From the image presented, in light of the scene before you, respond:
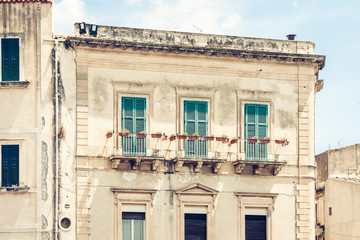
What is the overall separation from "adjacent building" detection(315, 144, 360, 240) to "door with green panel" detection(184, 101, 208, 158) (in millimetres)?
9752

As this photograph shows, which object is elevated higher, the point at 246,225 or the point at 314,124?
the point at 314,124

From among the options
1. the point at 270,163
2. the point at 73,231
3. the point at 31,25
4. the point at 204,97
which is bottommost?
the point at 73,231

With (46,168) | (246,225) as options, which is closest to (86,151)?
(46,168)

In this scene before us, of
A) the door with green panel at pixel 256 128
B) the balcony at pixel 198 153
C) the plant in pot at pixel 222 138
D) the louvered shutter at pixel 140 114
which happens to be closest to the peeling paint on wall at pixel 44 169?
the balcony at pixel 198 153

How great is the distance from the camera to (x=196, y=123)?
143ft

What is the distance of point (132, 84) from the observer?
1686 inches

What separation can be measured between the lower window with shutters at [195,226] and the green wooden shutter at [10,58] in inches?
356

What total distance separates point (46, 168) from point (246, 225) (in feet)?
28.2

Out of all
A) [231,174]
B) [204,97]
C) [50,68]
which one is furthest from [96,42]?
[231,174]

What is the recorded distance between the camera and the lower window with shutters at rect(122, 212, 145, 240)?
4197 cm

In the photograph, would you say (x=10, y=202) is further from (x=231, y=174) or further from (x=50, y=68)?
(x=231, y=174)

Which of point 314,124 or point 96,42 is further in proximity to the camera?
point 314,124

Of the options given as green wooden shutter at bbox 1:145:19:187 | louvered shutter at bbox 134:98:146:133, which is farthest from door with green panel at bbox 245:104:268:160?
green wooden shutter at bbox 1:145:19:187

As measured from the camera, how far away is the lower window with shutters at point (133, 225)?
4197 cm
